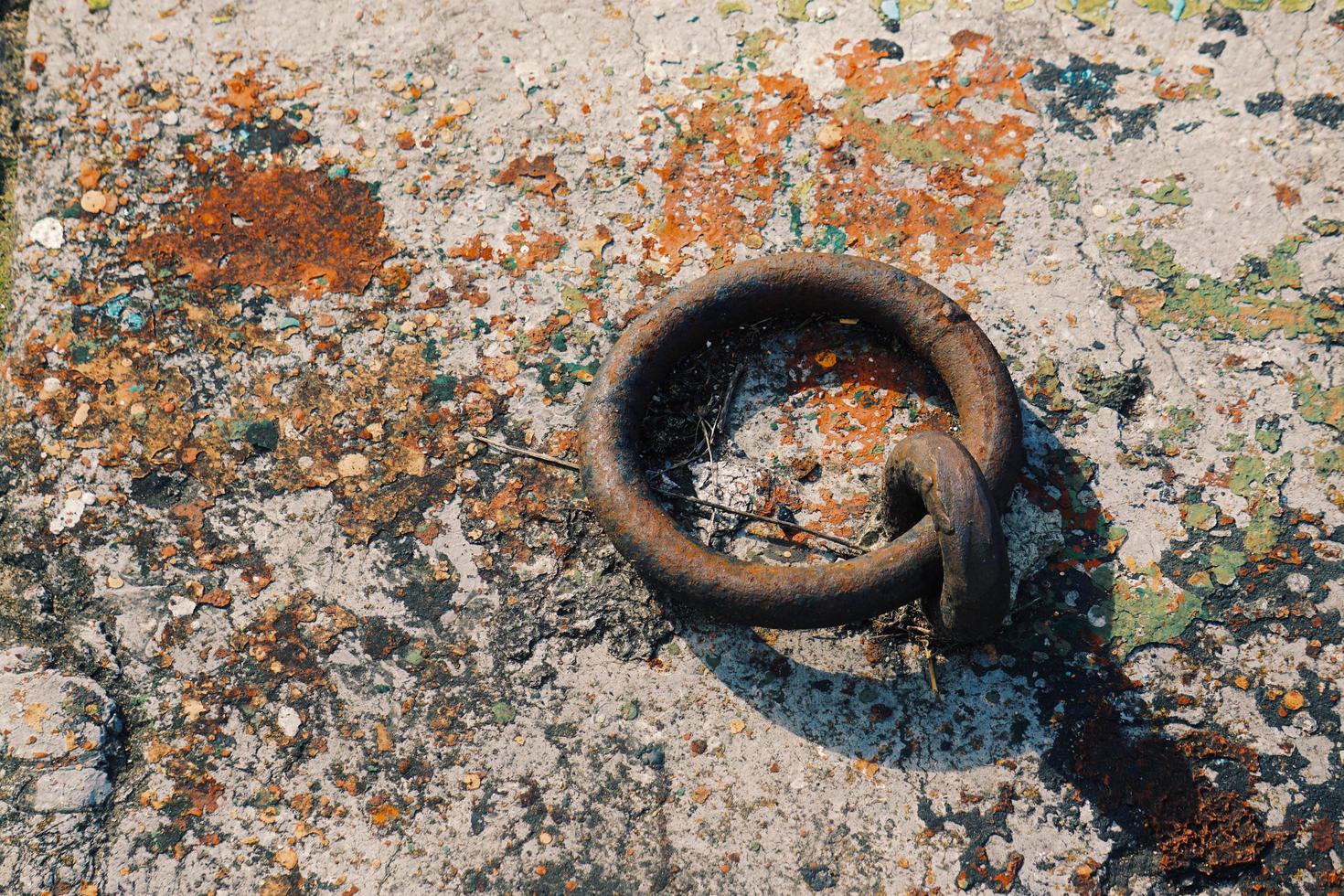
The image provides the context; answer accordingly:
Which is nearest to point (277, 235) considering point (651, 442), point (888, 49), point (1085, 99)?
point (651, 442)

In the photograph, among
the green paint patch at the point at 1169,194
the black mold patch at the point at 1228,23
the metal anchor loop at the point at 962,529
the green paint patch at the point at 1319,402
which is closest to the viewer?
the metal anchor loop at the point at 962,529

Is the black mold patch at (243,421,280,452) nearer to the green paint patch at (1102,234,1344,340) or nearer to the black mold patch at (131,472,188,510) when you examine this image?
the black mold patch at (131,472,188,510)

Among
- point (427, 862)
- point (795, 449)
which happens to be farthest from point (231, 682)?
point (795, 449)

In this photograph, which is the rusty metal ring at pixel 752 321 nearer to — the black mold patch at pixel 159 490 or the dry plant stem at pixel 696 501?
the dry plant stem at pixel 696 501

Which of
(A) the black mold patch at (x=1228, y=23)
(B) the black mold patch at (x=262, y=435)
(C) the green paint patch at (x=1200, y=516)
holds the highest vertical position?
(A) the black mold patch at (x=1228, y=23)

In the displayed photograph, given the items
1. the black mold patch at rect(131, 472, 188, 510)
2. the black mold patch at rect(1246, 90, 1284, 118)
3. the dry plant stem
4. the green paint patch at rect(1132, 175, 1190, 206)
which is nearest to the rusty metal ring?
the dry plant stem

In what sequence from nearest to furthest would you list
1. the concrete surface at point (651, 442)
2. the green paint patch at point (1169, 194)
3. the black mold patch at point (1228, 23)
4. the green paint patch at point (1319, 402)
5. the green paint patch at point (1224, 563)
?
the concrete surface at point (651, 442)
the green paint patch at point (1224, 563)
the green paint patch at point (1319, 402)
the green paint patch at point (1169, 194)
the black mold patch at point (1228, 23)

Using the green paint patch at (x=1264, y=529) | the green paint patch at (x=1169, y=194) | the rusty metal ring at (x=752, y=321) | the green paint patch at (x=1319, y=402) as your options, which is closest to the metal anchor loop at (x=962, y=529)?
the rusty metal ring at (x=752, y=321)

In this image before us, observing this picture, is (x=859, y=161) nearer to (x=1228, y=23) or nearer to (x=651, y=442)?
(x=651, y=442)
